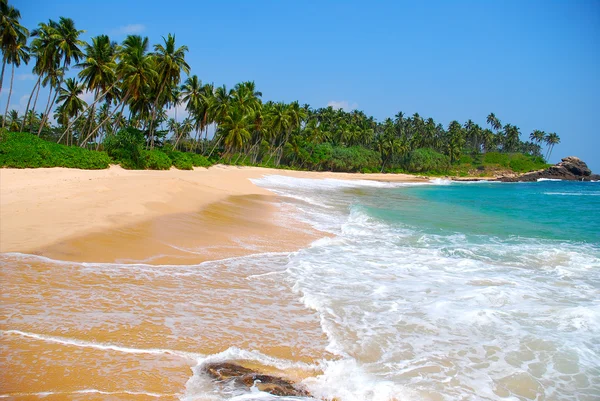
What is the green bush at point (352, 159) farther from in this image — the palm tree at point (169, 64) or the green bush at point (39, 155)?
the green bush at point (39, 155)

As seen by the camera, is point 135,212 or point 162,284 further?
point 135,212

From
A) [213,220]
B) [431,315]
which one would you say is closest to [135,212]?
[213,220]

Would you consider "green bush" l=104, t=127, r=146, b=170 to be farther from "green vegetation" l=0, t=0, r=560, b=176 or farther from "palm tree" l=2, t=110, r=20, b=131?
"palm tree" l=2, t=110, r=20, b=131

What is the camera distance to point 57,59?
3306 cm

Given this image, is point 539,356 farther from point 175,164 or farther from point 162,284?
point 175,164

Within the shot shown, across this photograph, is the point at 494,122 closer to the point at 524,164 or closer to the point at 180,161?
the point at 524,164

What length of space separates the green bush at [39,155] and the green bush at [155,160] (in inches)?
180

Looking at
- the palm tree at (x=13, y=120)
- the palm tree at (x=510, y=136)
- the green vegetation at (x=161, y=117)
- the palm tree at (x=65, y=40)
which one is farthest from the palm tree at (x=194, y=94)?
the palm tree at (x=510, y=136)

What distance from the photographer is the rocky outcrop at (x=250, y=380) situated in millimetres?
3738

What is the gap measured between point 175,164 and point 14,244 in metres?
30.6

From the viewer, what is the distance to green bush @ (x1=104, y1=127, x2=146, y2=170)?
31.5 m

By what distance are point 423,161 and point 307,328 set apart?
9049 centimetres

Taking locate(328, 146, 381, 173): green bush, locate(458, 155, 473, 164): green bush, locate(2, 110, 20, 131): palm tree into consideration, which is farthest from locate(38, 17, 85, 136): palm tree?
locate(458, 155, 473, 164): green bush

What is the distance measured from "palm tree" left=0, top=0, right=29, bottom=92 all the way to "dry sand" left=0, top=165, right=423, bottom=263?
18717mm
